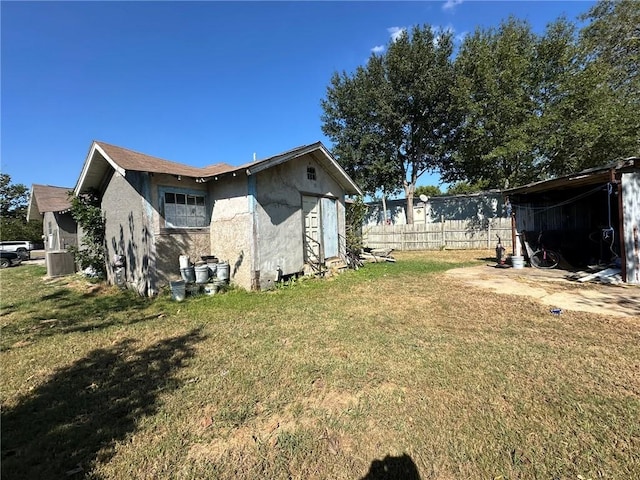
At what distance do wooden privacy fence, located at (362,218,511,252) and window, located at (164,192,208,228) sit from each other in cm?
1043

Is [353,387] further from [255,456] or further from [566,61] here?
[566,61]

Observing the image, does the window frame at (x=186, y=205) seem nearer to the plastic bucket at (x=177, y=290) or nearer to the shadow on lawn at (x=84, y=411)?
the plastic bucket at (x=177, y=290)

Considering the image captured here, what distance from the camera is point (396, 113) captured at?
19672 millimetres

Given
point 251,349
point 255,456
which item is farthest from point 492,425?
point 251,349

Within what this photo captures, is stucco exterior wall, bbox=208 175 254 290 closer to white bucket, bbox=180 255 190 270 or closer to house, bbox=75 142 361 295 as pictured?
house, bbox=75 142 361 295

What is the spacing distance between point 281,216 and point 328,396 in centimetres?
654

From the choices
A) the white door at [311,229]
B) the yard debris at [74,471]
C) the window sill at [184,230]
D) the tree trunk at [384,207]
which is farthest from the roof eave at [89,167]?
the tree trunk at [384,207]

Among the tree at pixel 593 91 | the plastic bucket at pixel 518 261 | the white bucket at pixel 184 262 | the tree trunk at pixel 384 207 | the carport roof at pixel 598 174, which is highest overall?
the tree at pixel 593 91

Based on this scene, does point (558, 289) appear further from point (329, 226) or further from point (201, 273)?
point (201, 273)

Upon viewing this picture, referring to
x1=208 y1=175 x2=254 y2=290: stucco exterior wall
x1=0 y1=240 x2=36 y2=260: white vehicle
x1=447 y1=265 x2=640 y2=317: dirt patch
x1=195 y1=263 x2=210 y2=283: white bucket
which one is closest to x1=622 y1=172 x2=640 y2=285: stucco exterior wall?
x1=447 y1=265 x2=640 y2=317: dirt patch

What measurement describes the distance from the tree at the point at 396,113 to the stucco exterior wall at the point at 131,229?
50.8 feet

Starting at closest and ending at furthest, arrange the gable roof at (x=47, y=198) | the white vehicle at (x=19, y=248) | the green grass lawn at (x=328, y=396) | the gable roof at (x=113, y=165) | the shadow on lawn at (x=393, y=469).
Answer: the shadow on lawn at (x=393, y=469) < the green grass lawn at (x=328, y=396) < the gable roof at (x=113, y=165) < the gable roof at (x=47, y=198) < the white vehicle at (x=19, y=248)

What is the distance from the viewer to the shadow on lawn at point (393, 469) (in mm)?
2060

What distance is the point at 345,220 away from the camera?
41.5ft
